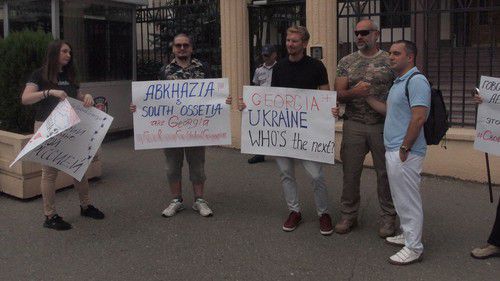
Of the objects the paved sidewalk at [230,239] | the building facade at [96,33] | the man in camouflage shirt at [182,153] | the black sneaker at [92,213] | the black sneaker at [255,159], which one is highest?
the building facade at [96,33]

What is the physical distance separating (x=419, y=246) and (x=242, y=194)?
246 cm

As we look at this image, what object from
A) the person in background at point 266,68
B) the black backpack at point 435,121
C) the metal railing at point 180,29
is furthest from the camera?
the metal railing at point 180,29

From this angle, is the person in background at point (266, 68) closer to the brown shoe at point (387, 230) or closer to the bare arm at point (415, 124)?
the brown shoe at point (387, 230)

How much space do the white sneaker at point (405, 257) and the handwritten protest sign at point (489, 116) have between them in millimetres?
1181

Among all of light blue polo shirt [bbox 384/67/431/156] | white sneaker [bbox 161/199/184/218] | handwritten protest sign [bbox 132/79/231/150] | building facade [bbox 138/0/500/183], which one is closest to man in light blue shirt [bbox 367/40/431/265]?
light blue polo shirt [bbox 384/67/431/156]

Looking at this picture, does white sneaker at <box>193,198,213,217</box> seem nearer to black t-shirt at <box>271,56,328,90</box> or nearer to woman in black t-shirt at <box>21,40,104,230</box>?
woman in black t-shirt at <box>21,40,104,230</box>

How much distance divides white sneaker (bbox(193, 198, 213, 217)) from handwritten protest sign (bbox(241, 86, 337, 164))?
27.9 inches

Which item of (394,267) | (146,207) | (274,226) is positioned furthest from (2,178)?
(394,267)

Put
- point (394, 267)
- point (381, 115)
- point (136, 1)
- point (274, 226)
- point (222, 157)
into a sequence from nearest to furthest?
point (394, 267), point (381, 115), point (274, 226), point (222, 157), point (136, 1)

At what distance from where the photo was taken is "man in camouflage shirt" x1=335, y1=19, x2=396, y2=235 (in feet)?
14.7

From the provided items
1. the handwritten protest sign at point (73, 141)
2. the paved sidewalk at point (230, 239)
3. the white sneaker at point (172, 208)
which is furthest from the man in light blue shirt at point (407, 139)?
the handwritten protest sign at point (73, 141)

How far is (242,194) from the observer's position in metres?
6.25

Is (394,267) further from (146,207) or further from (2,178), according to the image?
(2,178)

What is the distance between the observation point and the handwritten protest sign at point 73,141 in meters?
4.72
